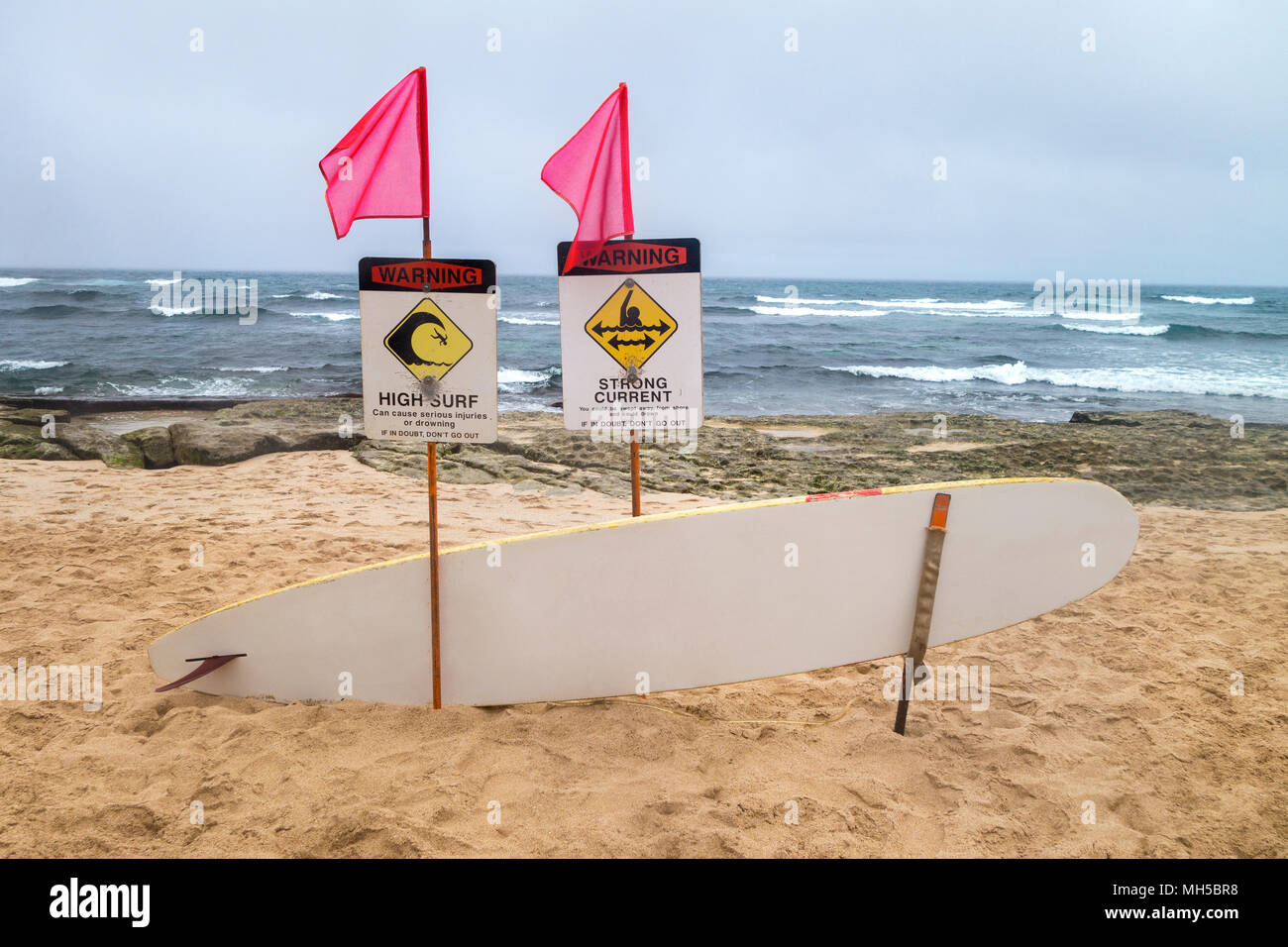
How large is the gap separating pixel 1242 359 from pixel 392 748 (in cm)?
2069

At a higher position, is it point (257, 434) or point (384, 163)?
point (384, 163)

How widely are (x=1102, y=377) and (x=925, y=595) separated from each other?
14.6 m

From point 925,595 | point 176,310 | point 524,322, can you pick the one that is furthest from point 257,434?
point 176,310

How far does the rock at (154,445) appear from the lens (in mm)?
6836

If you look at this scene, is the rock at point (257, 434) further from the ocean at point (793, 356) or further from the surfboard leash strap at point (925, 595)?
the surfboard leash strap at point (925, 595)

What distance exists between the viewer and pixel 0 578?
160 inches

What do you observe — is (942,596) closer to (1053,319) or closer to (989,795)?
(989,795)

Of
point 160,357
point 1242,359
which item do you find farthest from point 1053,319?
point 160,357

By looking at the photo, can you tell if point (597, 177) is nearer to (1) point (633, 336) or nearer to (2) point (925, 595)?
(1) point (633, 336)

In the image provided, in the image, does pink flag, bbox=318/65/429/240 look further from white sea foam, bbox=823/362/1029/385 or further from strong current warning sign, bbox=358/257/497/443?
white sea foam, bbox=823/362/1029/385

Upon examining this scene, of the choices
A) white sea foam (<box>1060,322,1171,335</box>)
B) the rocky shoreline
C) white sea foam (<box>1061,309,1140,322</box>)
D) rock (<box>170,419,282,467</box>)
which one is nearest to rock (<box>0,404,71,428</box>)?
the rocky shoreline

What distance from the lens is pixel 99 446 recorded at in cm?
697

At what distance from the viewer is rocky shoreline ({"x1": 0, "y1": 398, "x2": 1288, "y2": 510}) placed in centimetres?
658

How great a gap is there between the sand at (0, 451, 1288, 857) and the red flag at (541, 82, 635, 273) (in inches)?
70.9
